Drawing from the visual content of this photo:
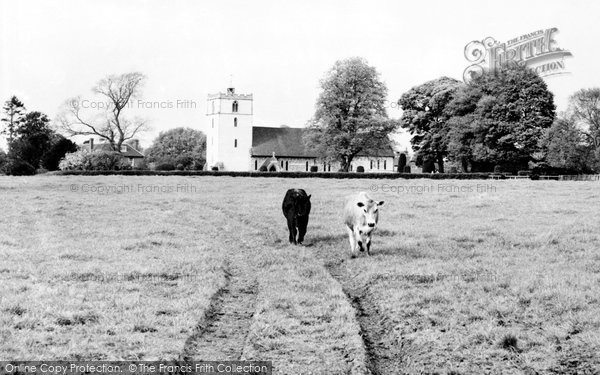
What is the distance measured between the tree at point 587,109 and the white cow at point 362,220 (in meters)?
61.0

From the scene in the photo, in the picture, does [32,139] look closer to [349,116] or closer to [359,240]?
[349,116]

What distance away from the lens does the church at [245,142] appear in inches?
4245

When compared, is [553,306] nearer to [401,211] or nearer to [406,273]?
[406,273]

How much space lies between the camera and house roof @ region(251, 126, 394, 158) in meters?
108

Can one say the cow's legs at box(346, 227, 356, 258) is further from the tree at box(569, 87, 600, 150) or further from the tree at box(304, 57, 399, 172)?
the tree at box(569, 87, 600, 150)

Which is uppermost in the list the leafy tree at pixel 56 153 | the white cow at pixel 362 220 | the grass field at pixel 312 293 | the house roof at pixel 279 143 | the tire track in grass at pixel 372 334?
the house roof at pixel 279 143

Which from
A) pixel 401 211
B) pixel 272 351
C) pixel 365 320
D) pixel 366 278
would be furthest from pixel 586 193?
pixel 272 351

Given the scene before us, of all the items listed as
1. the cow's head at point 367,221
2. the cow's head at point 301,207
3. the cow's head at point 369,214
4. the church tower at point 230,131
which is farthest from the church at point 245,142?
the cow's head at point 369,214

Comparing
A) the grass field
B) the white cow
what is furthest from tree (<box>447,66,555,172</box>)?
the white cow

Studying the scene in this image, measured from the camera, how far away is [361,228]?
16234mm

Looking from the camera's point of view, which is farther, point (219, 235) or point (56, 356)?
point (219, 235)

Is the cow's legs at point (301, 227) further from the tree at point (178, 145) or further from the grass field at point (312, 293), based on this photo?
the tree at point (178, 145)

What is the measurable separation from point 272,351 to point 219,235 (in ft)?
40.1

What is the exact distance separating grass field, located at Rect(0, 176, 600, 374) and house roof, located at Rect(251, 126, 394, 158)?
83426 mm
